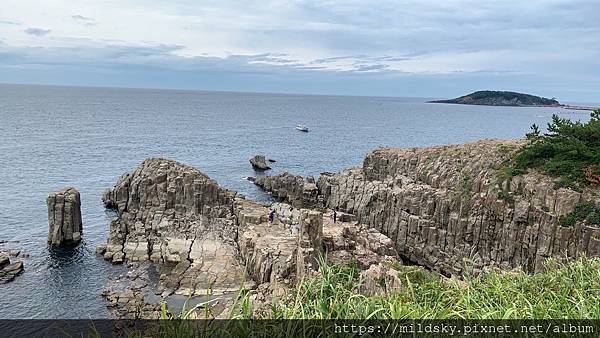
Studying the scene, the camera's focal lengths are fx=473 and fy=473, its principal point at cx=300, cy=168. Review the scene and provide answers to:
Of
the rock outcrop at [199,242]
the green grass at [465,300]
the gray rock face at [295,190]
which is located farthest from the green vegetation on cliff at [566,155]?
the green grass at [465,300]

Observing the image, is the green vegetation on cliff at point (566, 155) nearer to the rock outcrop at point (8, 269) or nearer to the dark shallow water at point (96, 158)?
the dark shallow water at point (96, 158)

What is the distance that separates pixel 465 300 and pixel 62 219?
156 ft

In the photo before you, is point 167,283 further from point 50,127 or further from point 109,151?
point 50,127

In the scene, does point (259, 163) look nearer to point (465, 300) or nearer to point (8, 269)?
point (8, 269)

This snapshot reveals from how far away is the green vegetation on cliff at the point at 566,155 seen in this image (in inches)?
1497

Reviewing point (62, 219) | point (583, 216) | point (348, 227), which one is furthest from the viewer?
point (62, 219)

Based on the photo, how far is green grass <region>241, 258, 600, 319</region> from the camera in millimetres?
8531

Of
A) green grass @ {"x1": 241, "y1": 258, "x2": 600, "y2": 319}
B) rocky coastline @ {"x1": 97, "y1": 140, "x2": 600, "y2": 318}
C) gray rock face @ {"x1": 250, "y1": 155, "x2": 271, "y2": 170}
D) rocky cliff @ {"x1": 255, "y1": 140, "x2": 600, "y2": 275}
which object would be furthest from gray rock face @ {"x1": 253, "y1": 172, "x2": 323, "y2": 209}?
green grass @ {"x1": 241, "y1": 258, "x2": 600, "y2": 319}

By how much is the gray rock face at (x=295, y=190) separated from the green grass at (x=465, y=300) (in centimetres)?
4985

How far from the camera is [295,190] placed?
6769cm

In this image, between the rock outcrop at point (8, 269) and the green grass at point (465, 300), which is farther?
the rock outcrop at point (8, 269)

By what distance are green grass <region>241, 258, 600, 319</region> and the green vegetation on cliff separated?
29.7 metres

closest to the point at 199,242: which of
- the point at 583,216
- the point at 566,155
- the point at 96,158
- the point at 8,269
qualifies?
the point at 8,269

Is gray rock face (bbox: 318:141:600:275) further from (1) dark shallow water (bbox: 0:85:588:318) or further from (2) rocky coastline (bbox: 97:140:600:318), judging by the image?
(1) dark shallow water (bbox: 0:85:588:318)
